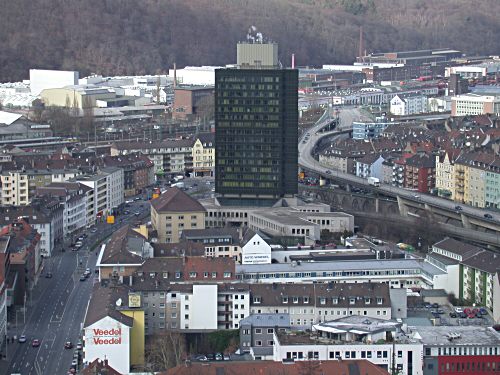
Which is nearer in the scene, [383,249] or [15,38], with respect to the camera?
[383,249]

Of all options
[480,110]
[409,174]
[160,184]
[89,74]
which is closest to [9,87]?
[89,74]

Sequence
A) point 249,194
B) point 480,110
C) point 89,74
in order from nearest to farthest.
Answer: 1. point 249,194
2. point 480,110
3. point 89,74

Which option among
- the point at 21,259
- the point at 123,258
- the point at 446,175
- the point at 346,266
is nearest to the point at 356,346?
the point at 346,266

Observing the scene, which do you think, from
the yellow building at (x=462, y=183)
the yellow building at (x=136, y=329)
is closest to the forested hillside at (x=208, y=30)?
the yellow building at (x=462, y=183)

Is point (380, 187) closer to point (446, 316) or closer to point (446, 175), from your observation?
point (446, 175)

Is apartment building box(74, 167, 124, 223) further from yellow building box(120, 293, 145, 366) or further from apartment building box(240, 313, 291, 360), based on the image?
apartment building box(240, 313, 291, 360)

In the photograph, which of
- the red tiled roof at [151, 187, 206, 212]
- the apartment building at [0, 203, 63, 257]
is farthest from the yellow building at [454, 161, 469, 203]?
the apartment building at [0, 203, 63, 257]

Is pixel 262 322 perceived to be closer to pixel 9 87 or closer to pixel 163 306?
pixel 163 306
